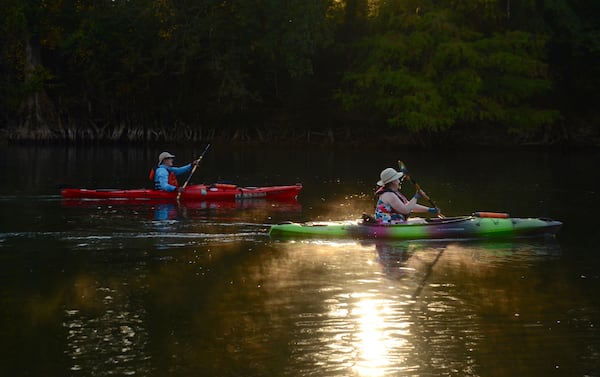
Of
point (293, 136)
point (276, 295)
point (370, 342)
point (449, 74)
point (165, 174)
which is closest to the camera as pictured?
point (370, 342)

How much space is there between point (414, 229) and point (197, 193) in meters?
6.98

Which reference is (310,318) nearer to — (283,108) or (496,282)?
(496,282)

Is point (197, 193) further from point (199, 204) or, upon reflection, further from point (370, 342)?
point (370, 342)

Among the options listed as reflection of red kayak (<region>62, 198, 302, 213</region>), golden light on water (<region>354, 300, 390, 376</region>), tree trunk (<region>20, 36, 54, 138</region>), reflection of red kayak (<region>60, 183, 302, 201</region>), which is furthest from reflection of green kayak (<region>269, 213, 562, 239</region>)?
tree trunk (<region>20, 36, 54, 138</region>)

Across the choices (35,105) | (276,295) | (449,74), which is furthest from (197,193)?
(35,105)

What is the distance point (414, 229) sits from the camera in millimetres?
16078

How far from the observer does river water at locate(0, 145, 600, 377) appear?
30.4ft

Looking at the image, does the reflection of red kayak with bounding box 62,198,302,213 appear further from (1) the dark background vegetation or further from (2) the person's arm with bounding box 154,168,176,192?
(1) the dark background vegetation

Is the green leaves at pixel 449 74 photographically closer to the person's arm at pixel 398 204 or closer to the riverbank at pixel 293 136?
the riverbank at pixel 293 136

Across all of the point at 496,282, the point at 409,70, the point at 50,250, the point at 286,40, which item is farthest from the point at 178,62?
the point at 496,282

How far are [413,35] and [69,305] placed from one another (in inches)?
1287

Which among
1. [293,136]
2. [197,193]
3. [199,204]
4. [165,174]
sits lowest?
[199,204]

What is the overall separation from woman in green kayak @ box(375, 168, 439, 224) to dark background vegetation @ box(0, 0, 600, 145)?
82.8 feet

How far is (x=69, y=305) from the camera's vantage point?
447 inches
